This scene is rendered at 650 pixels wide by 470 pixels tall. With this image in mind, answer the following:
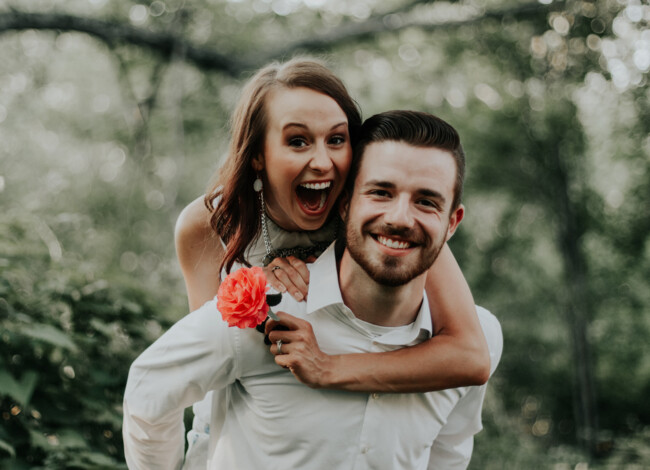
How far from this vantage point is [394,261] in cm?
219

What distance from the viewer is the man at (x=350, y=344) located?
2195 millimetres

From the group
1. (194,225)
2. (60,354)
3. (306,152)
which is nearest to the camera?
(306,152)

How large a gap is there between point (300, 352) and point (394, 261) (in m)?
0.44

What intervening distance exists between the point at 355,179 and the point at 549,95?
7.51 m

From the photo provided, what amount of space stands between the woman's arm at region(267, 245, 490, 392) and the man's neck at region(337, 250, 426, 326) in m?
0.13

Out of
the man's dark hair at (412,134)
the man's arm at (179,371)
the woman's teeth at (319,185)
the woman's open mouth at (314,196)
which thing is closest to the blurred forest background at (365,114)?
the man's arm at (179,371)

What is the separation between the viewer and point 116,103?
30.6ft

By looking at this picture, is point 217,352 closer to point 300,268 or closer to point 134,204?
point 300,268

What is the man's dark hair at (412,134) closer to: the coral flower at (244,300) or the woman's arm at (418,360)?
the woman's arm at (418,360)

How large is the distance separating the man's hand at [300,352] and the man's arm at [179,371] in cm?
16

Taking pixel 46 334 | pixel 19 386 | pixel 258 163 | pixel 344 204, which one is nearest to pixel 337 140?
pixel 344 204

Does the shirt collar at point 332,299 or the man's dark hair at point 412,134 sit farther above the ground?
the man's dark hair at point 412,134

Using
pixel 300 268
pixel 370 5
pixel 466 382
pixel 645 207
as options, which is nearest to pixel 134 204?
pixel 370 5

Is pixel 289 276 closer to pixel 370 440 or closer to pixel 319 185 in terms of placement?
pixel 319 185
